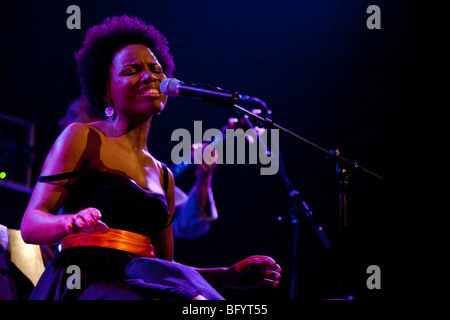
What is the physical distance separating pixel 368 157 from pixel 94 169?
3.67 m

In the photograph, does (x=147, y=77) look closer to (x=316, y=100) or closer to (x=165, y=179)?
(x=165, y=179)

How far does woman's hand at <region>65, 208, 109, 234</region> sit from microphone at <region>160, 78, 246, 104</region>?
0.66m

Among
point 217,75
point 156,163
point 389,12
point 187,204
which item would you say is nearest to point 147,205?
point 156,163

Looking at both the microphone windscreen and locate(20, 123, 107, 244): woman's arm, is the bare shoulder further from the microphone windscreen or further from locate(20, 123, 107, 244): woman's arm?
the microphone windscreen

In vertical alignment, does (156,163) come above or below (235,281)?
above

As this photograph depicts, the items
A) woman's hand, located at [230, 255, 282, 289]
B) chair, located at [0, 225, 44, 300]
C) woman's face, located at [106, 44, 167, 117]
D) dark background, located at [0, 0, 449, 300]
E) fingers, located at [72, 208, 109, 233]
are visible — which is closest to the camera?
fingers, located at [72, 208, 109, 233]

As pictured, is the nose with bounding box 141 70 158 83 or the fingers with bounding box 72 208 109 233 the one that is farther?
the nose with bounding box 141 70 158 83

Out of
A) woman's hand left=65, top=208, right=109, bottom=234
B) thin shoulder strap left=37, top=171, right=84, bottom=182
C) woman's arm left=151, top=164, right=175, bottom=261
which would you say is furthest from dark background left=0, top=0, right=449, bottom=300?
woman's hand left=65, top=208, right=109, bottom=234

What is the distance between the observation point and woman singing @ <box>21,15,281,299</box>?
1.64m

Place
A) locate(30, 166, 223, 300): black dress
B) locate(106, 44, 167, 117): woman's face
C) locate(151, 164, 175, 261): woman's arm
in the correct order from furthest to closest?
locate(151, 164, 175, 261): woman's arm, locate(106, 44, 167, 117): woman's face, locate(30, 166, 223, 300): black dress

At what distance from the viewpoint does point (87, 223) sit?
1.46 m

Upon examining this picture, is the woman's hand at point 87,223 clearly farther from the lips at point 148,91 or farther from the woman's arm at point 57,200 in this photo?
the lips at point 148,91
